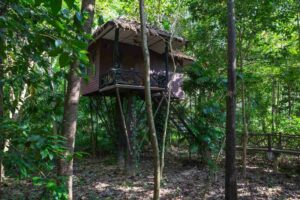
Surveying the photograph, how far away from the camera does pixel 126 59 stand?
11.8m

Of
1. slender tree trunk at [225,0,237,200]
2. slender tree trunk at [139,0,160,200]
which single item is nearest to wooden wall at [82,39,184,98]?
slender tree trunk at [225,0,237,200]

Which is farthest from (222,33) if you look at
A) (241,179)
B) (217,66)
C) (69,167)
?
(69,167)

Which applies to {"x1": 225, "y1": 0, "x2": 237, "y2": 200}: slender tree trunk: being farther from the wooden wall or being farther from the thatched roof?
the wooden wall

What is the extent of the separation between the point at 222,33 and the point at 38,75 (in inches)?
313

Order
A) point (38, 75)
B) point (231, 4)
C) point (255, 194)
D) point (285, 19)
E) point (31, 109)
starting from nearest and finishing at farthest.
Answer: point (38, 75) → point (31, 109) → point (231, 4) → point (255, 194) → point (285, 19)

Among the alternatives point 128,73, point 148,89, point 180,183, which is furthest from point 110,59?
point 148,89

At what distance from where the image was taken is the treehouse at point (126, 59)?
993cm

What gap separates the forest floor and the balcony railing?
330 centimetres

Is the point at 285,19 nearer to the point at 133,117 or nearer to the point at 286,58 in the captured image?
the point at 286,58

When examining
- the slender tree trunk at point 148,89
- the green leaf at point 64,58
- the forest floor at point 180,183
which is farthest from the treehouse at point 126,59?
the green leaf at point 64,58

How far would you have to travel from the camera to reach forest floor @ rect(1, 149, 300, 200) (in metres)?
8.23

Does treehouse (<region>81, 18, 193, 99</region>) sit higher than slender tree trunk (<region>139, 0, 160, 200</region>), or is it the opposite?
treehouse (<region>81, 18, 193, 99</region>)

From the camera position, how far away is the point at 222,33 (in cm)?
1012

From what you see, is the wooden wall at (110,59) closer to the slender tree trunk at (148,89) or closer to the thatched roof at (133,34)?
the thatched roof at (133,34)
